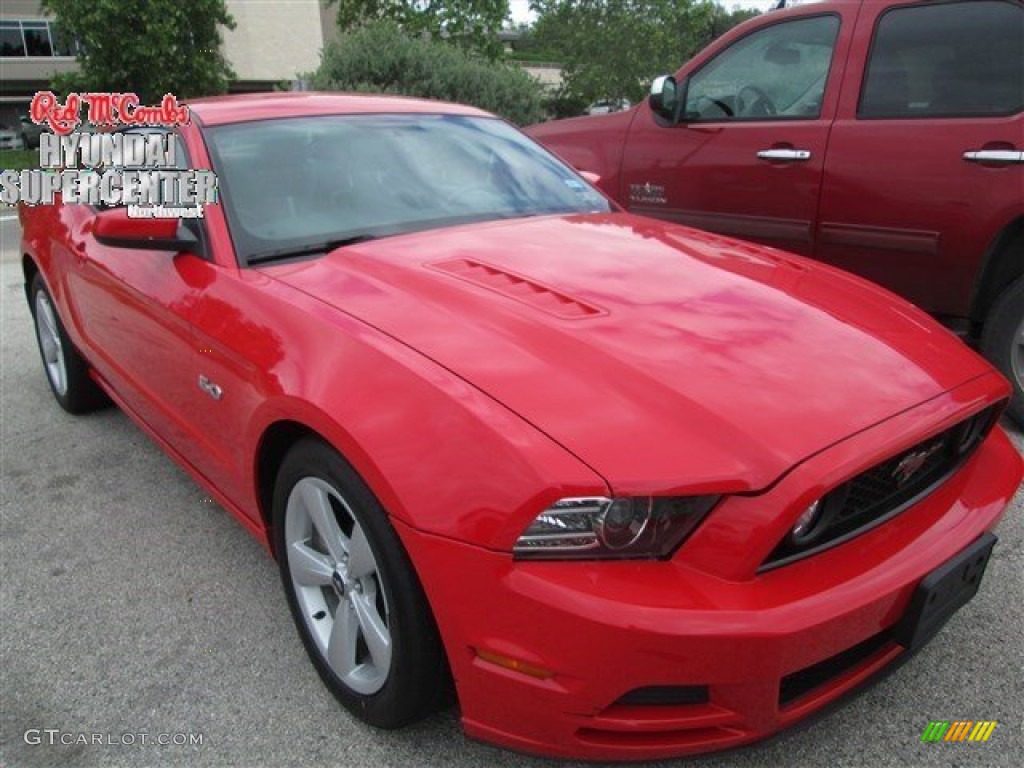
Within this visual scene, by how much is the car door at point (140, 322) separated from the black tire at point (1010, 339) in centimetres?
320

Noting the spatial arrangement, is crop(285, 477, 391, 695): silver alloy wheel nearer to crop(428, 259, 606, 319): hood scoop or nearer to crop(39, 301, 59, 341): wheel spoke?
crop(428, 259, 606, 319): hood scoop

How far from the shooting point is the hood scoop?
208cm

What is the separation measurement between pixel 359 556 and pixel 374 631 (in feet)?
0.59

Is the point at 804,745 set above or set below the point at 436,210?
below

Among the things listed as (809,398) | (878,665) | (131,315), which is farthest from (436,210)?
(878,665)

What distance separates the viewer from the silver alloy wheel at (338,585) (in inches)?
75.4

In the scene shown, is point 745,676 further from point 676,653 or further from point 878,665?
point 878,665

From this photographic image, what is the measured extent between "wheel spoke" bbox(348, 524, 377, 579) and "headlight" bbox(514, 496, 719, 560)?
0.44 m

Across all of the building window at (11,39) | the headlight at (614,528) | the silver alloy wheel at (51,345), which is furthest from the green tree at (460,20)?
the building window at (11,39)

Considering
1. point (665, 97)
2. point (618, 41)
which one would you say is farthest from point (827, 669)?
point (618, 41)

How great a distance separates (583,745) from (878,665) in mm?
655

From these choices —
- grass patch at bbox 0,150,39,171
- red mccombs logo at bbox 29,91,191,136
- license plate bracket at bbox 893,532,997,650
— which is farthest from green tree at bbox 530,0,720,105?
license plate bracket at bbox 893,532,997,650

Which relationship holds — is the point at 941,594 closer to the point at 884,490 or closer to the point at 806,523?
the point at 884,490

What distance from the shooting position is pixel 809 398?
1754 millimetres
